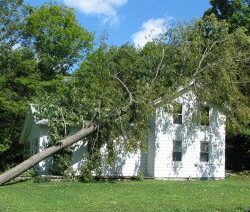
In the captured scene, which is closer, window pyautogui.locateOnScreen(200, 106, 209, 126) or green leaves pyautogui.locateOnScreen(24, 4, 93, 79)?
window pyautogui.locateOnScreen(200, 106, 209, 126)

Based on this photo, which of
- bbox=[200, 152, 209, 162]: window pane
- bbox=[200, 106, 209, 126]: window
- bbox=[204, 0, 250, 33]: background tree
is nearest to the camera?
bbox=[200, 106, 209, 126]: window

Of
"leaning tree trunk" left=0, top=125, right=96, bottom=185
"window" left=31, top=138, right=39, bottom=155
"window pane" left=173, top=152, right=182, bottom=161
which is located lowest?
"leaning tree trunk" left=0, top=125, right=96, bottom=185

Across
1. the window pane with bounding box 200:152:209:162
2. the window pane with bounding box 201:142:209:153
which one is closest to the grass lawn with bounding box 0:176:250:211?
the window pane with bounding box 200:152:209:162

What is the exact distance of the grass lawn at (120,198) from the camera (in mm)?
16594

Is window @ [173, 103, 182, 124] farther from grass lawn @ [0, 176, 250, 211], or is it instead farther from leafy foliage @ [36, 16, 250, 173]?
grass lawn @ [0, 176, 250, 211]

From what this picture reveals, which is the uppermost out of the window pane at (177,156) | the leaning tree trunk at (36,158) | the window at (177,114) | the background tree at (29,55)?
the background tree at (29,55)

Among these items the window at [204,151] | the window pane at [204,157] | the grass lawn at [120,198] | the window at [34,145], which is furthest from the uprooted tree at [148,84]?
the window at [34,145]

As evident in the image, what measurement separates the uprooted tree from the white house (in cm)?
129

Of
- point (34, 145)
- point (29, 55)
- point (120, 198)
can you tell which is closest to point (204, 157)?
point (34, 145)

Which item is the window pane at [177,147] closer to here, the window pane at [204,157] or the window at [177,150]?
the window at [177,150]

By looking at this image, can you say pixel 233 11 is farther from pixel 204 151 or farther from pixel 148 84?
pixel 148 84

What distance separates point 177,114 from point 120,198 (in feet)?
36.6

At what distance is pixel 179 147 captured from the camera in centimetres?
3141

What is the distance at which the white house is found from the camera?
3050 centimetres
